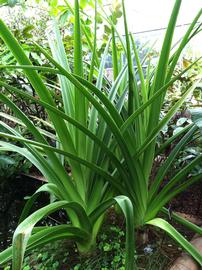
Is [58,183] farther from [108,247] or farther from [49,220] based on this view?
[49,220]

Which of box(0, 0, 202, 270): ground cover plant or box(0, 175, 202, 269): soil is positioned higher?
box(0, 0, 202, 270): ground cover plant

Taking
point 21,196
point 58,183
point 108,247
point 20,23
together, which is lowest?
point 21,196

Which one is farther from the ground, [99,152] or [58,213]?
[99,152]

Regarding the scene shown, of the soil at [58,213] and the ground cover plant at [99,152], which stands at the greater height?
the ground cover plant at [99,152]

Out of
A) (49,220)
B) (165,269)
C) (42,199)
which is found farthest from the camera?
(42,199)

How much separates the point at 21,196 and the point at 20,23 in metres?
1.49

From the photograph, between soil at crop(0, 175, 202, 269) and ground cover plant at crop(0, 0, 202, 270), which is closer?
ground cover plant at crop(0, 0, 202, 270)

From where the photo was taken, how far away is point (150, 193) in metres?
0.86

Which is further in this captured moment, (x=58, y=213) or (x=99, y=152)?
(x=58, y=213)

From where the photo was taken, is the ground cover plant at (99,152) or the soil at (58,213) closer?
the ground cover plant at (99,152)

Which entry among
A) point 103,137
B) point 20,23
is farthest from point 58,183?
point 20,23

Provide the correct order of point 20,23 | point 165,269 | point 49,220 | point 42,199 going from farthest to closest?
point 20,23 → point 42,199 → point 49,220 → point 165,269

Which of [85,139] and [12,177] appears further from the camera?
[12,177]

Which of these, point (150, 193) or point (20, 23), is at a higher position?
point (20, 23)
